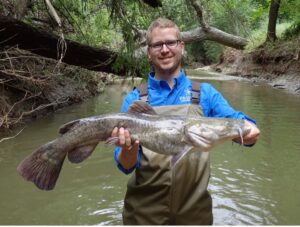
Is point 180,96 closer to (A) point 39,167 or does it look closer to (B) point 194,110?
(B) point 194,110

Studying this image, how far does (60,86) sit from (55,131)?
333 cm

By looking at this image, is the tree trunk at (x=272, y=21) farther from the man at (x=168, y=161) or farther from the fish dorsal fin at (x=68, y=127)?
the fish dorsal fin at (x=68, y=127)

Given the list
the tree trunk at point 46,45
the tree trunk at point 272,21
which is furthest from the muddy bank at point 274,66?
the tree trunk at point 46,45

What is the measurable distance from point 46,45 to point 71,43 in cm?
49

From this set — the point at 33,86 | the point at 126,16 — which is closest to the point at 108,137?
the point at 126,16

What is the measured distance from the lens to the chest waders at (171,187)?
3160 mm

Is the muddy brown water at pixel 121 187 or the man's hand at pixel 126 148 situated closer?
the man's hand at pixel 126 148

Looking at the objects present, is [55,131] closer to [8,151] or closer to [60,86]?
[8,151]

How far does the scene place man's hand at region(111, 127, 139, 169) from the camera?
282 centimetres

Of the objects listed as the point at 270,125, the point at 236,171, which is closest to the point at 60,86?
the point at 270,125

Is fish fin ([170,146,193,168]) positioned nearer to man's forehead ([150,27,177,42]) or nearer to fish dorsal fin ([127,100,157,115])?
fish dorsal fin ([127,100,157,115])

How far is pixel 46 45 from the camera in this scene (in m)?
8.12

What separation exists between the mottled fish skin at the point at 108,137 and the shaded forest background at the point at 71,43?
4.30 metres

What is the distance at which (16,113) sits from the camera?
8828 mm
